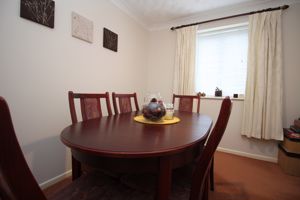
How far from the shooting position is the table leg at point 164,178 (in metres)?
0.69

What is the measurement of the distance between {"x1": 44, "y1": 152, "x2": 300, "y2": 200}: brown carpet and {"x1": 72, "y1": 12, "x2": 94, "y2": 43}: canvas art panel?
1.72m

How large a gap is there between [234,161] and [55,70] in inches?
107

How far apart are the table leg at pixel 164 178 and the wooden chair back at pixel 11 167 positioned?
18.8 inches

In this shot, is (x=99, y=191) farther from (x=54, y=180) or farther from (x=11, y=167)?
(x=54, y=180)

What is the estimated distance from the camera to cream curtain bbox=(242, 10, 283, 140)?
2250mm

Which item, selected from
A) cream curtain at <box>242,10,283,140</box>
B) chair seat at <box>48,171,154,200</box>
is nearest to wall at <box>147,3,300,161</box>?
cream curtain at <box>242,10,283,140</box>

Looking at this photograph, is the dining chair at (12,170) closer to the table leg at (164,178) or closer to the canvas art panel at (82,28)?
the table leg at (164,178)

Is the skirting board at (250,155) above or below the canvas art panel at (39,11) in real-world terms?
below

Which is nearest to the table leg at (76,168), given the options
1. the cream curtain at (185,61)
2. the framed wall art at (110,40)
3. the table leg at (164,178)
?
the table leg at (164,178)

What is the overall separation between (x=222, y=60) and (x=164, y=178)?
2.72 meters

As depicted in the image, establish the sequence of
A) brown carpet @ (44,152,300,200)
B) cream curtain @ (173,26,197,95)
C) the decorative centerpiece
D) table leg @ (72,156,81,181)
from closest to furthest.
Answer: table leg @ (72,156,81,181) < the decorative centerpiece < brown carpet @ (44,152,300,200) < cream curtain @ (173,26,197,95)

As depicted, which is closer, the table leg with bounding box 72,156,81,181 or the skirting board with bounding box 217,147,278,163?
the table leg with bounding box 72,156,81,181

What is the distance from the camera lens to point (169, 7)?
105 inches

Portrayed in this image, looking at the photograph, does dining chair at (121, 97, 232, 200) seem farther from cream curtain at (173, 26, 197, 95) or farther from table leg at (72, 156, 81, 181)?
cream curtain at (173, 26, 197, 95)
